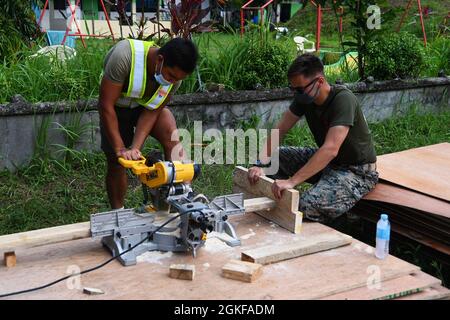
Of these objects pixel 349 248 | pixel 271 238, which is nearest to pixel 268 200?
pixel 271 238

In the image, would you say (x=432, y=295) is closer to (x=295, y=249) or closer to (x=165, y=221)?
(x=295, y=249)

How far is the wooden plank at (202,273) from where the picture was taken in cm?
246

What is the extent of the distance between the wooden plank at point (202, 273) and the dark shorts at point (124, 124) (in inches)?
35.3

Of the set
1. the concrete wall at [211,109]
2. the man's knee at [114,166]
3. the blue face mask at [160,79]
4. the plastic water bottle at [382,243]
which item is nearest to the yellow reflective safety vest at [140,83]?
the blue face mask at [160,79]

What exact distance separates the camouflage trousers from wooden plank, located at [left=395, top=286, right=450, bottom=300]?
999 millimetres

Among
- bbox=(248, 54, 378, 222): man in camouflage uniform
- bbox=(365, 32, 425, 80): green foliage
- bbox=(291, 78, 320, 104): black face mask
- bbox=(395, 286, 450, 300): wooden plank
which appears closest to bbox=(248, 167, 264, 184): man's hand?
bbox=(248, 54, 378, 222): man in camouflage uniform

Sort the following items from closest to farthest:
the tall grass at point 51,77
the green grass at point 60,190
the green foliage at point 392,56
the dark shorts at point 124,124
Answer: the dark shorts at point 124,124 → the green grass at point 60,190 → the tall grass at point 51,77 → the green foliage at point 392,56

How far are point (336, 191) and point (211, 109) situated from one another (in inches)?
89.3

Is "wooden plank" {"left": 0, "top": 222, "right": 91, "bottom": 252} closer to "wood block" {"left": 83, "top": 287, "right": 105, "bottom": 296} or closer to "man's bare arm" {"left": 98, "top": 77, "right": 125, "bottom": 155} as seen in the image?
"wood block" {"left": 83, "top": 287, "right": 105, "bottom": 296}

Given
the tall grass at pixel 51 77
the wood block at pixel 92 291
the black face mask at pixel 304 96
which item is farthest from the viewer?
the tall grass at pixel 51 77

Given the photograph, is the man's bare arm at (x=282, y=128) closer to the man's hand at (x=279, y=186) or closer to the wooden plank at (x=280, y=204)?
the wooden plank at (x=280, y=204)

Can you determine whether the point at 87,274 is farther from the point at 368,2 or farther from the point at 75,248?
the point at 368,2

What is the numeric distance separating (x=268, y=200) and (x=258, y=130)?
2.42 metres

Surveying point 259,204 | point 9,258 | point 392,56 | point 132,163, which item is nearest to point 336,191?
point 259,204
